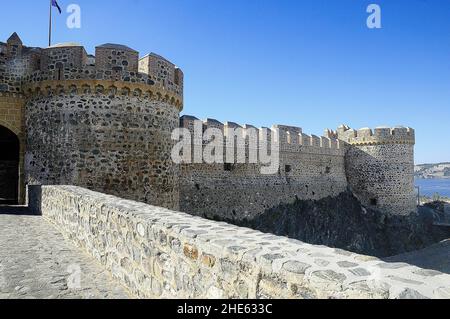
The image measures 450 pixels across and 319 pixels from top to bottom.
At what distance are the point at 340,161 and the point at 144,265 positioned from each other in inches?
892

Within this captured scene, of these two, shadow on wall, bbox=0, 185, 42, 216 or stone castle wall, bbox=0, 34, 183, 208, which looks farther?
shadow on wall, bbox=0, 185, 42, 216

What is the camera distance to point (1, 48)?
941 cm

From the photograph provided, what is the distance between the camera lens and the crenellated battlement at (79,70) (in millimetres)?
8633

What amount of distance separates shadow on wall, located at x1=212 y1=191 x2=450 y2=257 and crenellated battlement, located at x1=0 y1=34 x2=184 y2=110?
10.5 m

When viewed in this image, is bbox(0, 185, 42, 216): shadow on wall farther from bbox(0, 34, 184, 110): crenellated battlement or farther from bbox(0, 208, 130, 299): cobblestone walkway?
bbox(0, 34, 184, 110): crenellated battlement

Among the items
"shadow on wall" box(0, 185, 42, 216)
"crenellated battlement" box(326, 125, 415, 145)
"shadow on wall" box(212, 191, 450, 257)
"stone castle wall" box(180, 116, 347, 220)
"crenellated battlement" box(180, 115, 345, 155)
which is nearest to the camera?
"shadow on wall" box(0, 185, 42, 216)

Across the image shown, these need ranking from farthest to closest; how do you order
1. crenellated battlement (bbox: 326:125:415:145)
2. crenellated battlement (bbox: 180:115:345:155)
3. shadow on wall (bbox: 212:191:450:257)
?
1. crenellated battlement (bbox: 326:125:415:145)
2. shadow on wall (bbox: 212:191:450:257)
3. crenellated battlement (bbox: 180:115:345:155)

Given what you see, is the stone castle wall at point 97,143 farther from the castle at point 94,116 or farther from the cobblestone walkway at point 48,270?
the cobblestone walkway at point 48,270

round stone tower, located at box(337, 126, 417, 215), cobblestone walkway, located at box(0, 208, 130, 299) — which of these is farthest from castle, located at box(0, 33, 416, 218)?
round stone tower, located at box(337, 126, 417, 215)

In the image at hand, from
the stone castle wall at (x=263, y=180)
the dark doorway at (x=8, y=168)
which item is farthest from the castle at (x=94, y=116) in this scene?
the stone castle wall at (x=263, y=180)

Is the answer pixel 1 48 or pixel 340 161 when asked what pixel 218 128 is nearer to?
pixel 1 48

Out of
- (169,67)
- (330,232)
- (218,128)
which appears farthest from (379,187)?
(169,67)

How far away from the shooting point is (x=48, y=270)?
4355 mm

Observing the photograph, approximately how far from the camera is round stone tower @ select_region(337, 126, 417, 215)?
24.2 metres
